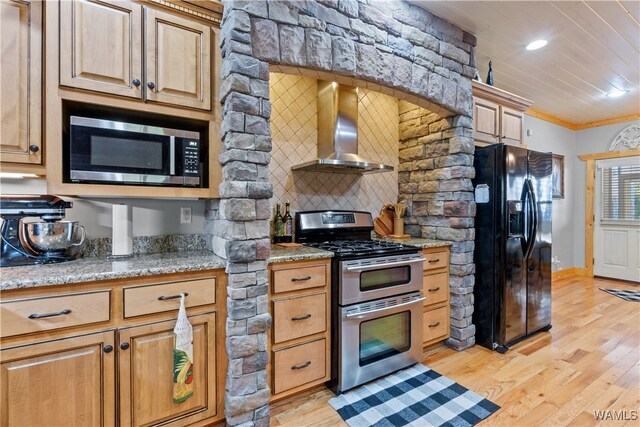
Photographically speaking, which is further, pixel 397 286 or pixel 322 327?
pixel 397 286

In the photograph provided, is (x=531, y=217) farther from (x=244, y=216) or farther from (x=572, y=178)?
(x=572, y=178)

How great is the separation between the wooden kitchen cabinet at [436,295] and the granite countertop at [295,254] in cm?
101

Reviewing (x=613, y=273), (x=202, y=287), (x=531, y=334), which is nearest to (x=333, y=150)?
(x=202, y=287)

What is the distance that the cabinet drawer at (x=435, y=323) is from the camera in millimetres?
2592

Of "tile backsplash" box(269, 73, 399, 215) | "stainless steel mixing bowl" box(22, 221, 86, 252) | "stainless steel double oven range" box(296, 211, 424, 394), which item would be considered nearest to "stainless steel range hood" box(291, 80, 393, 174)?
"tile backsplash" box(269, 73, 399, 215)

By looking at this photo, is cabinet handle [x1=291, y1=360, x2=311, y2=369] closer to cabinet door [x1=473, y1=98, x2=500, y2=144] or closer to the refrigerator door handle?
the refrigerator door handle

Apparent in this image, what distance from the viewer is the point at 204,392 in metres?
1.67

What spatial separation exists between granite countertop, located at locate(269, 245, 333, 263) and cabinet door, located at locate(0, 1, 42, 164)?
4.23 ft

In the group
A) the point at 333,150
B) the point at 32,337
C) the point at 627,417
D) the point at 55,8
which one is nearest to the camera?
the point at 32,337

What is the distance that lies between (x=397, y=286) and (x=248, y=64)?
1783 millimetres

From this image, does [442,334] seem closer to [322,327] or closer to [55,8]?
[322,327]

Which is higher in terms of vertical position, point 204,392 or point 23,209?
point 23,209

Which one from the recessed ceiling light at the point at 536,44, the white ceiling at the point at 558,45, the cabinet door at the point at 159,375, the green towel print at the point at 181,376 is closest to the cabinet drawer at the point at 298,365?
the cabinet door at the point at 159,375

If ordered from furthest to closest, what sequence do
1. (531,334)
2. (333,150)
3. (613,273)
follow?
1. (613,273)
2. (531,334)
3. (333,150)
